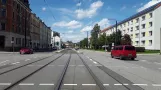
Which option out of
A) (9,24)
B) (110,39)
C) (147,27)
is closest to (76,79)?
(9,24)

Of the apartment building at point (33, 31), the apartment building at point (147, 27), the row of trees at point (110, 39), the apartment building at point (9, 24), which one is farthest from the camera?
the apartment building at point (33, 31)

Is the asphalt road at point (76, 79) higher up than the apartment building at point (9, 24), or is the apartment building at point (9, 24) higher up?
the apartment building at point (9, 24)

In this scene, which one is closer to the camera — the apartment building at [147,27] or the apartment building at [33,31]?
the apartment building at [147,27]

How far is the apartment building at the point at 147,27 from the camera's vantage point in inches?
2790

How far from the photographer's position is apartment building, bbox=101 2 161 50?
70.9 meters

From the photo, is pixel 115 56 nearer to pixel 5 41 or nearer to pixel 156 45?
pixel 5 41

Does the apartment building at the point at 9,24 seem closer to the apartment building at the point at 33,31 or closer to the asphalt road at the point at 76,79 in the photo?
the apartment building at the point at 33,31

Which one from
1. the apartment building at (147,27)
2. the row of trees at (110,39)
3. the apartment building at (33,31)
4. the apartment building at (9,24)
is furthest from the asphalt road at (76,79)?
the apartment building at (33,31)

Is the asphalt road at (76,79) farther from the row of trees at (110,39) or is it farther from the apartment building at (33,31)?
the apartment building at (33,31)

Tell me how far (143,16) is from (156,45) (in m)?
12.1

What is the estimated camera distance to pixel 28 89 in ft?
29.5

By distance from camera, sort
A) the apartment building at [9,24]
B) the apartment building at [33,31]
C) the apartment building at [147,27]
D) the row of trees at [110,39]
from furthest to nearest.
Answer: the apartment building at [33,31]
the row of trees at [110,39]
the apartment building at [147,27]
the apartment building at [9,24]

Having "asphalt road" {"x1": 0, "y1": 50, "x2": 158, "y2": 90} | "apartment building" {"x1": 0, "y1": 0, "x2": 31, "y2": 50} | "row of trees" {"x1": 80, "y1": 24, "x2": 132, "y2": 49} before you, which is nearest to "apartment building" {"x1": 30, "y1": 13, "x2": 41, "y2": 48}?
"apartment building" {"x1": 0, "y1": 0, "x2": 31, "y2": 50}

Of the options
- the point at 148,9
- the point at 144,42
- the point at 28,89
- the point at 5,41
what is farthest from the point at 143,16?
the point at 28,89
